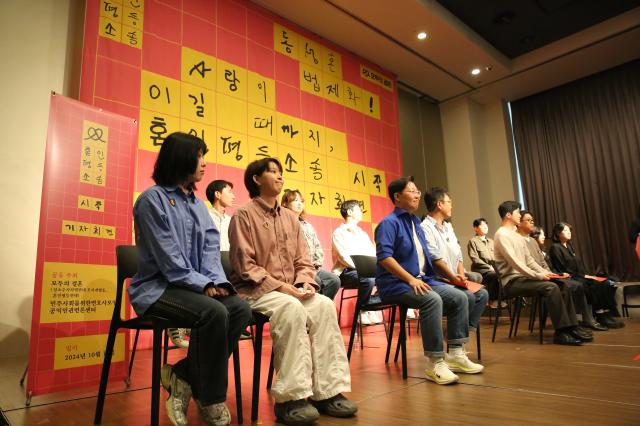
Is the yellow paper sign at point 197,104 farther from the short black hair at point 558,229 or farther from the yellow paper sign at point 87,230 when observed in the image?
the short black hair at point 558,229

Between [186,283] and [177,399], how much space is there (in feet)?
1.48

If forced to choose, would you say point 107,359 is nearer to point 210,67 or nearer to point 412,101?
point 210,67

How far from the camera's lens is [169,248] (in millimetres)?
1609

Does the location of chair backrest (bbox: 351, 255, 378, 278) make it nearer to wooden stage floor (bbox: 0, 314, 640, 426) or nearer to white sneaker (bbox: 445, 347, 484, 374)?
wooden stage floor (bbox: 0, 314, 640, 426)

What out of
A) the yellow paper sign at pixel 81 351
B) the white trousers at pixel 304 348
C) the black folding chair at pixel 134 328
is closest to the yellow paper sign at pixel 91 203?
the black folding chair at pixel 134 328

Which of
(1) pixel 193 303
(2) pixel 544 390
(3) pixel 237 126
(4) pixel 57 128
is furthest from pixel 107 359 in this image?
(3) pixel 237 126

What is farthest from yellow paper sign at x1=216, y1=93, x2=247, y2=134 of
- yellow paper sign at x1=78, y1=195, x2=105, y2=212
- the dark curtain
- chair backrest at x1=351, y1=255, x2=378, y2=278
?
the dark curtain

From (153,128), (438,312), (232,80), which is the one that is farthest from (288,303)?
(232,80)

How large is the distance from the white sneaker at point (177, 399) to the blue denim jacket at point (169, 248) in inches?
13.1

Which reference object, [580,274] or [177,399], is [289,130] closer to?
[580,274]

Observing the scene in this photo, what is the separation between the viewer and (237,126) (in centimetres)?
439

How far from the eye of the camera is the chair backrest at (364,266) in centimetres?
284

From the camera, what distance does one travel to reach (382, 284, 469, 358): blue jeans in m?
2.26

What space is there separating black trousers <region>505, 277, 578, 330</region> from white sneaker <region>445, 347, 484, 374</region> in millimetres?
1326
